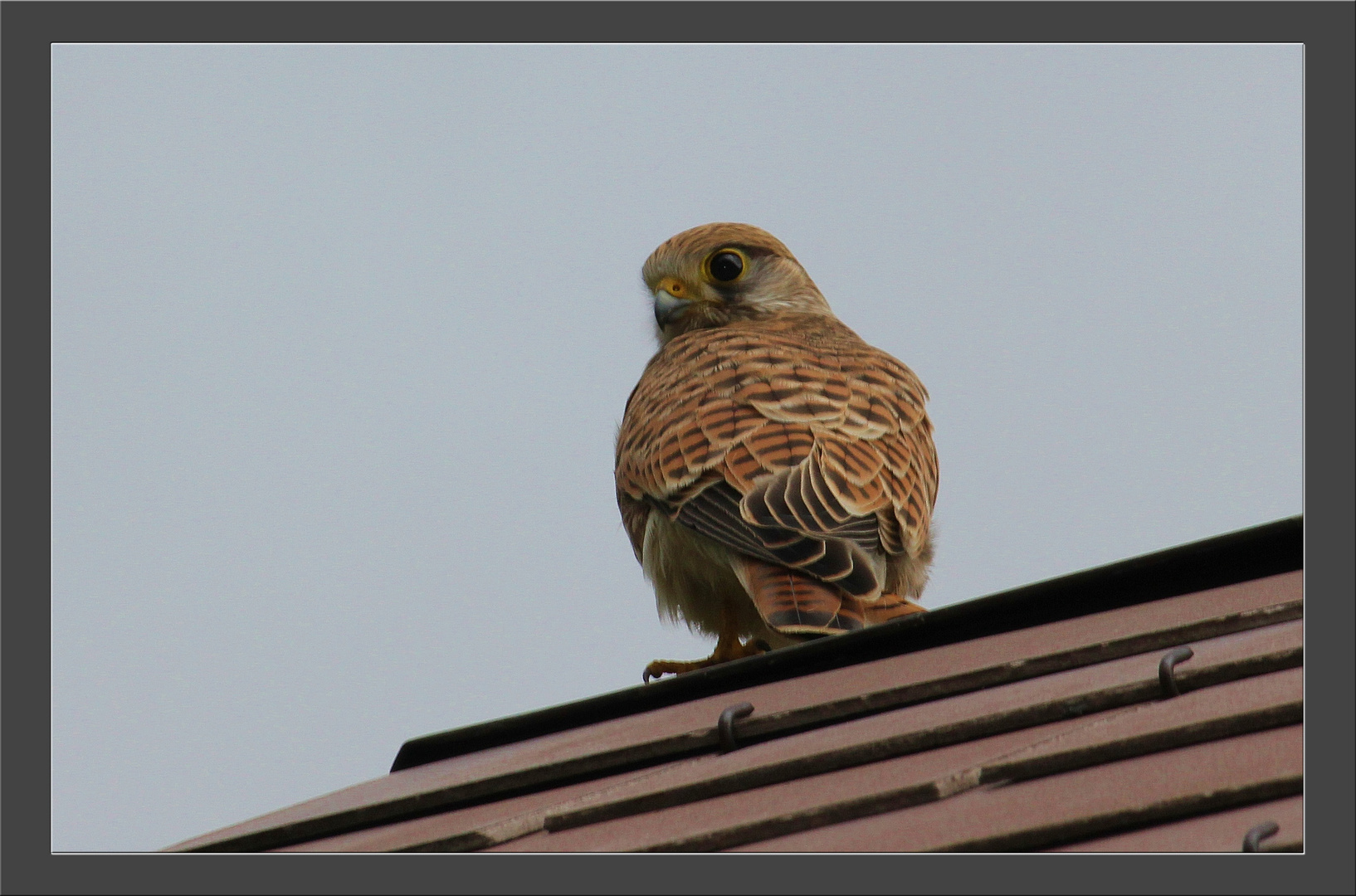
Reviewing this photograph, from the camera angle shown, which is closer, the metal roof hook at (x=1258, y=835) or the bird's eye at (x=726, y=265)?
the metal roof hook at (x=1258, y=835)

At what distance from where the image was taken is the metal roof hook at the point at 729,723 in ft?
7.87

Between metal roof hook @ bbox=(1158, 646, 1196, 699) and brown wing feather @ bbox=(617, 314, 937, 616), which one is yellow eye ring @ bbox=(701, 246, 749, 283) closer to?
brown wing feather @ bbox=(617, 314, 937, 616)

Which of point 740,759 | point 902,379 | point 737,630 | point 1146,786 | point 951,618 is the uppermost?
point 902,379

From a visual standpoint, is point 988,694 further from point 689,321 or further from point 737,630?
point 689,321

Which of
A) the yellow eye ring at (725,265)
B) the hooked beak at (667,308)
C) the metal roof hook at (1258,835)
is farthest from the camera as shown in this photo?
the yellow eye ring at (725,265)

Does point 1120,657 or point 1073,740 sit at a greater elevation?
A: point 1120,657

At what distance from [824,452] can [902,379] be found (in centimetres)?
93

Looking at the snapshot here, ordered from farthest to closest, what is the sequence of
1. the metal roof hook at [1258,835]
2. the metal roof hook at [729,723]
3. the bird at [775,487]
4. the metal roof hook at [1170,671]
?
the bird at [775,487]
the metal roof hook at [729,723]
the metal roof hook at [1170,671]
the metal roof hook at [1258,835]

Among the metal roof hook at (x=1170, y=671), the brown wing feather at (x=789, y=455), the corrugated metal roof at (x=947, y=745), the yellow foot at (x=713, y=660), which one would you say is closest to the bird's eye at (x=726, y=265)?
the brown wing feather at (x=789, y=455)

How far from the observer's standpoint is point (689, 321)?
5875 millimetres

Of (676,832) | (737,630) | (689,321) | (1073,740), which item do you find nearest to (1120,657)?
(1073,740)

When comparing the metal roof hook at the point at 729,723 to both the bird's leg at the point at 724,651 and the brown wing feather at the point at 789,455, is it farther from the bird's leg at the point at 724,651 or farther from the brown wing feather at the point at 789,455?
the bird's leg at the point at 724,651

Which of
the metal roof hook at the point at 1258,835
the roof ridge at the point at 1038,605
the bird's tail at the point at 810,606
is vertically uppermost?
the bird's tail at the point at 810,606

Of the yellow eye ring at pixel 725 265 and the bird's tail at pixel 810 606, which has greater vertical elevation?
the yellow eye ring at pixel 725 265
